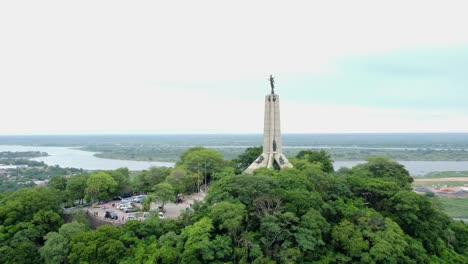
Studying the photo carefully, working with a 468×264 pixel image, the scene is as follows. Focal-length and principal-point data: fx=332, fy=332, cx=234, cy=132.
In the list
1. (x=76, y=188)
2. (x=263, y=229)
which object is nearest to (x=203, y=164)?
(x=76, y=188)

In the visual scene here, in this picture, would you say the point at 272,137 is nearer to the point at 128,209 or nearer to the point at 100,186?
the point at 128,209

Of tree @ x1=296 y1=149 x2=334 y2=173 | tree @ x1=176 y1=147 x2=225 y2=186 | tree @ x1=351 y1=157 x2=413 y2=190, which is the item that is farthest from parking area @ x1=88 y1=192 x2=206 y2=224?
tree @ x1=351 y1=157 x2=413 y2=190

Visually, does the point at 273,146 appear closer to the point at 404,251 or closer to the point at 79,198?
the point at 404,251

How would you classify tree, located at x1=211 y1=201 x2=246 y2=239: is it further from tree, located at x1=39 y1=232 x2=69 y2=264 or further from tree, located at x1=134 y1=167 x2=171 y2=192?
tree, located at x1=134 y1=167 x2=171 y2=192

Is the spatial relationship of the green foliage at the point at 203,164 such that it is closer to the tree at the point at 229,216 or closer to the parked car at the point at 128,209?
the parked car at the point at 128,209

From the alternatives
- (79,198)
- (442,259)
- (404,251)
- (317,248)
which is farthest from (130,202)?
(442,259)
